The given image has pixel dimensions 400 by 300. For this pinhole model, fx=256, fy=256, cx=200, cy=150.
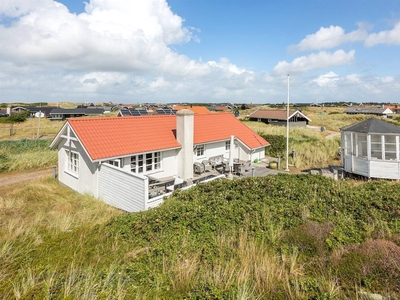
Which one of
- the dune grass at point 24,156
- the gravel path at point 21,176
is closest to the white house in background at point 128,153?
the gravel path at point 21,176

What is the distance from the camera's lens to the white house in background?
12.6 m

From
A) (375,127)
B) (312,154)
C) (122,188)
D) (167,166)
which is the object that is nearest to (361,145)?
(375,127)

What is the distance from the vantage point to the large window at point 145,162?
609 inches

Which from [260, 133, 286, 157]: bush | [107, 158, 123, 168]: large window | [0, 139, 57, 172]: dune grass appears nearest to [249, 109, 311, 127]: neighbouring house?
[260, 133, 286, 157]: bush

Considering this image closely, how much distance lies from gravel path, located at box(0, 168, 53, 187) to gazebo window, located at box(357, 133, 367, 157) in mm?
22658

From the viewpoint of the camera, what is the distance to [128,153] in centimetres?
1464

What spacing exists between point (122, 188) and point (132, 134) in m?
4.92

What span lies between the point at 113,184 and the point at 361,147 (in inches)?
650

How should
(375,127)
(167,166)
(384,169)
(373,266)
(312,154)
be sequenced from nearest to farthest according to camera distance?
(373,266) → (384,169) → (375,127) → (167,166) → (312,154)

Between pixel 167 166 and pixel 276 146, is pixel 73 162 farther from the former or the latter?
pixel 276 146

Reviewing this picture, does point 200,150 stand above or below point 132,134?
below

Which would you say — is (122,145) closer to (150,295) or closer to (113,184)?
(113,184)

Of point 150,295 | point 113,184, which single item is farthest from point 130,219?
point 113,184

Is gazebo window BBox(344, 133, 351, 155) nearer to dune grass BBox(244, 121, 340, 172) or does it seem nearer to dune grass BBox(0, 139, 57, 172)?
dune grass BBox(244, 121, 340, 172)
